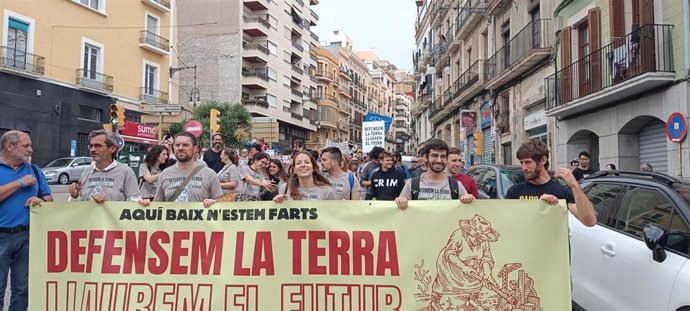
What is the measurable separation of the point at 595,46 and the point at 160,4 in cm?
2805

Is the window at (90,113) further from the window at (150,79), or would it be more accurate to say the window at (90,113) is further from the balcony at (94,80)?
the window at (150,79)

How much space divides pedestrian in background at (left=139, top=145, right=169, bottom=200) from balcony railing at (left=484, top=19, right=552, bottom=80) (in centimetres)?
1405

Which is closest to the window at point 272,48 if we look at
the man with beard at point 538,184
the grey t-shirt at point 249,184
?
the grey t-shirt at point 249,184

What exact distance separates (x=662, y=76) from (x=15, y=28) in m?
→ 27.0

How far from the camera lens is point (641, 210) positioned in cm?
427

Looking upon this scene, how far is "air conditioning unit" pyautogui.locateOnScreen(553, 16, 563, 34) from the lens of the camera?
55.6ft

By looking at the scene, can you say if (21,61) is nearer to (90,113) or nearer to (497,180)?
(90,113)

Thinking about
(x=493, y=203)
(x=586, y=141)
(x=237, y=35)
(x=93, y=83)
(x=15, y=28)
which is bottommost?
(x=493, y=203)

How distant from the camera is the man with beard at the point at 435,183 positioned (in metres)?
4.41

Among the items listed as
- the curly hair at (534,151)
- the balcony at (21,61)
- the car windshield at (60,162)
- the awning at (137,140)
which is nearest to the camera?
the curly hair at (534,151)

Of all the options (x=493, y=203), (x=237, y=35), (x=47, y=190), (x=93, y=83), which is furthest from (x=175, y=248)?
(x=237, y=35)

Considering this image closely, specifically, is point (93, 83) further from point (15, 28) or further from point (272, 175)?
point (272, 175)

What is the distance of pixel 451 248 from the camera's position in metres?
3.84

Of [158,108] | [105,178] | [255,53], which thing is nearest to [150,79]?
[158,108]
